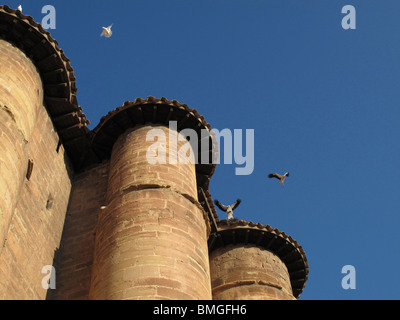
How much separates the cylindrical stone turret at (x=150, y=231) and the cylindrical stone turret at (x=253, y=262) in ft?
10.0

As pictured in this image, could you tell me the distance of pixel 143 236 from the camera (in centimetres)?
1101

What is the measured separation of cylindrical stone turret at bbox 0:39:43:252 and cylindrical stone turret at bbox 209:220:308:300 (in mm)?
6549

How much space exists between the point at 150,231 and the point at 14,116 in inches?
135

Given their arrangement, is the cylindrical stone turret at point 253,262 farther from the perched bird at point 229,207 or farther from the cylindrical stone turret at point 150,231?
the cylindrical stone turret at point 150,231

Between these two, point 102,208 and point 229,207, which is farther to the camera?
point 229,207

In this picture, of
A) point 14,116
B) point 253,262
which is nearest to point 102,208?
point 14,116

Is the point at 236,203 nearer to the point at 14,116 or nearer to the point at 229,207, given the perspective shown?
the point at 229,207

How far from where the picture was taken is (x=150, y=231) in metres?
11.1

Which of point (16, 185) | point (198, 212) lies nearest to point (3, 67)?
point (16, 185)

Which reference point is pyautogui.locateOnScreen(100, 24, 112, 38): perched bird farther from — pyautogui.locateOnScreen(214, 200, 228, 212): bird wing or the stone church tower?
pyautogui.locateOnScreen(214, 200, 228, 212): bird wing

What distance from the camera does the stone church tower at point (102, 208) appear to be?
34.6 ft
